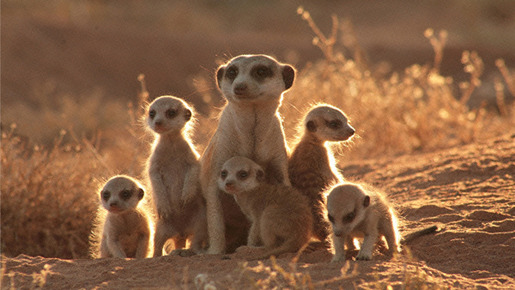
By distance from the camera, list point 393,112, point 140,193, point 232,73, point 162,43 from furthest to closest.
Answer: point 162,43, point 393,112, point 140,193, point 232,73

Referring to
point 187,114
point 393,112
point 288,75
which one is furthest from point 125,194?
point 393,112

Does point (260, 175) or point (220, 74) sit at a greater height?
point (220, 74)

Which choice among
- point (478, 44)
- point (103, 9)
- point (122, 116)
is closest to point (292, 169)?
point (122, 116)

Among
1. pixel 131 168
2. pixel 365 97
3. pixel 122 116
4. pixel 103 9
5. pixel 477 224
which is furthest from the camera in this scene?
pixel 103 9

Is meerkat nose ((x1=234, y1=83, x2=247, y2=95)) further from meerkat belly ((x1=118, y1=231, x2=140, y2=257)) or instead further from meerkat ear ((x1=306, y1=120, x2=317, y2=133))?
meerkat belly ((x1=118, y1=231, x2=140, y2=257))

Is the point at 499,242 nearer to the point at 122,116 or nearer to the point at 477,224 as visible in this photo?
the point at 477,224

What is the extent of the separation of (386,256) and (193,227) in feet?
4.76

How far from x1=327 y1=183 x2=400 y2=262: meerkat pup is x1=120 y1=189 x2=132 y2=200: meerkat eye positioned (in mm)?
1545

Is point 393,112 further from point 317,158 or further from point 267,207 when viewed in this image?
point 267,207

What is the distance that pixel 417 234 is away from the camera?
4902 millimetres

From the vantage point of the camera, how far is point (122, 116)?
46.2 feet

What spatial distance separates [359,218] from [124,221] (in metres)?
1.85

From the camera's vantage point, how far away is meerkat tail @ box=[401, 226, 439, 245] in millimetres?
4880

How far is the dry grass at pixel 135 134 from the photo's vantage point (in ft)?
21.6
